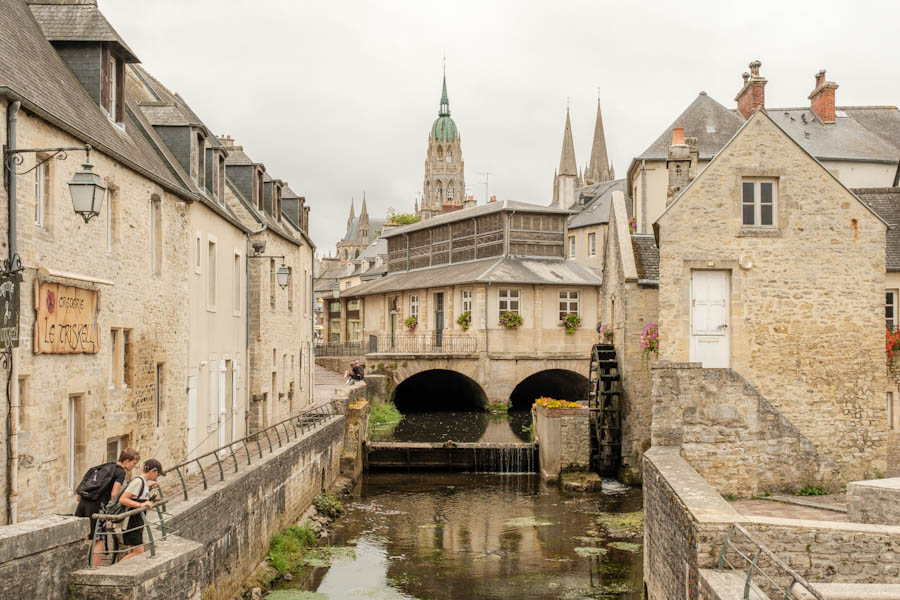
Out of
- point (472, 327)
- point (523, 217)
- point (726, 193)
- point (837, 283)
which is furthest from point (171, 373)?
point (523, 217)

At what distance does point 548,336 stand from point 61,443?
89.3ft

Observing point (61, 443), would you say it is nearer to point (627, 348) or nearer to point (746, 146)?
point (746, 146)

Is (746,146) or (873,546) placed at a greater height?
(746,146)

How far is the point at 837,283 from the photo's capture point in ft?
49.5

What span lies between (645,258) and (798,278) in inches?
222

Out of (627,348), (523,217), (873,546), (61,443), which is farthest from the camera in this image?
(523,217)

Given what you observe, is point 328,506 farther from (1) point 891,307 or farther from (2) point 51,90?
(1) point 891,307

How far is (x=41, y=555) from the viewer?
6516 mm

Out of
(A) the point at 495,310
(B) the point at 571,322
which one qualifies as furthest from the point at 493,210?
(B) the point at 571,322

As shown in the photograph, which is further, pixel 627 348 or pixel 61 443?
pixel 627 348

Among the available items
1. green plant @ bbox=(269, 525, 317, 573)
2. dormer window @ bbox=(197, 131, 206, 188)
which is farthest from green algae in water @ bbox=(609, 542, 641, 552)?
dormer window @ bbox=(197, 131, 206, 188)

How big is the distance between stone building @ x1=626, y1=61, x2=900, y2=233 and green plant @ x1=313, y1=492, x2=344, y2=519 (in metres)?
14.4

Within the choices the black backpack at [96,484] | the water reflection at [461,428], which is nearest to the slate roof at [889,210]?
the water reflection at [461,428]

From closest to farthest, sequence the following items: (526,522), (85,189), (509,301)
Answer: (85,189) < (526,522) < (509,301)
